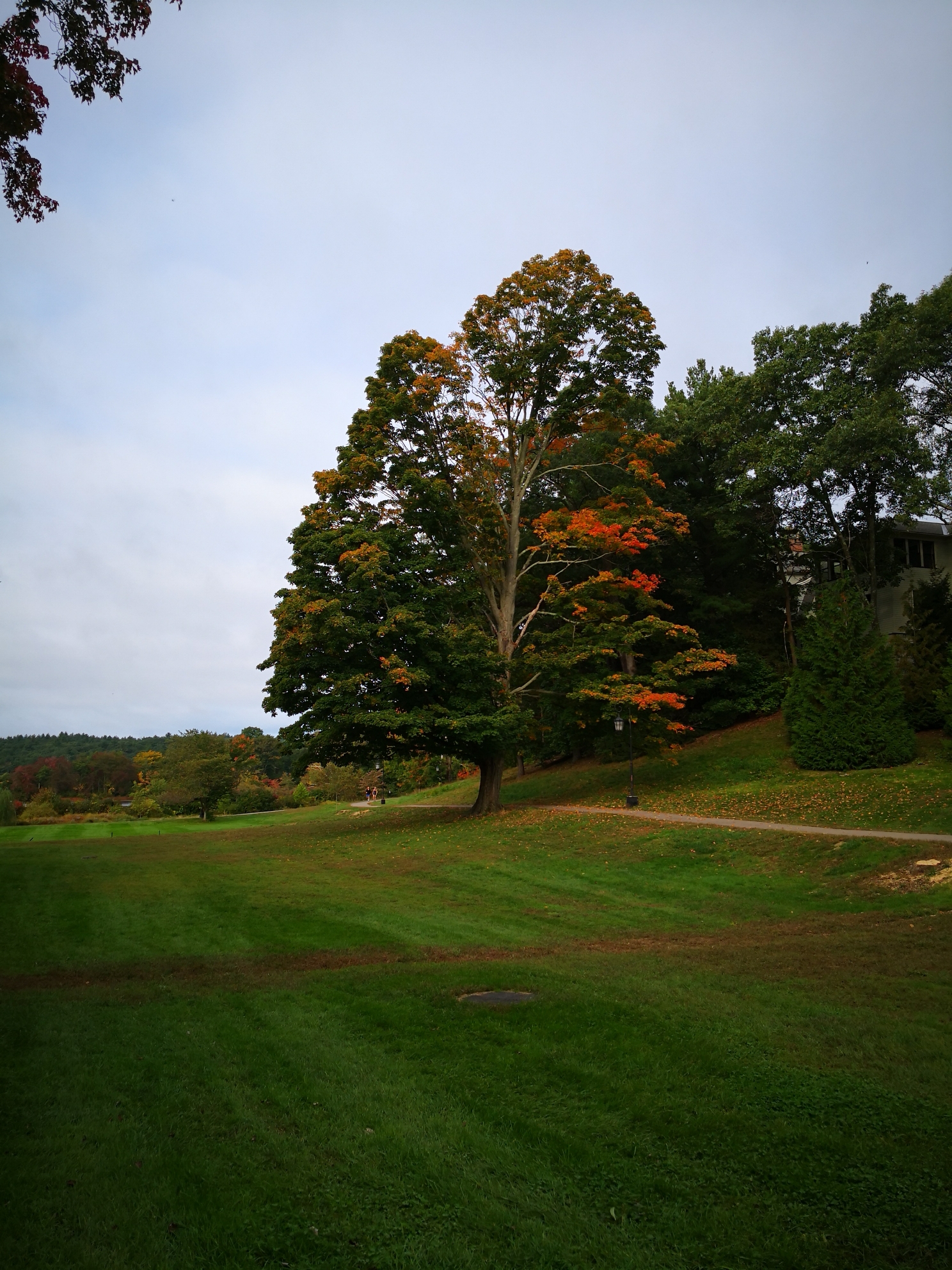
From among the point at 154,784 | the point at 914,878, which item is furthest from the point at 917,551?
the point at 154,784

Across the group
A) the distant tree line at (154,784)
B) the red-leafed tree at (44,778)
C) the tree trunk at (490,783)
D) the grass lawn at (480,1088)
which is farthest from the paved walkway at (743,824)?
the red-leafed tree at (44,778)

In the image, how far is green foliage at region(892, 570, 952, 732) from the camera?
2602 centimetres

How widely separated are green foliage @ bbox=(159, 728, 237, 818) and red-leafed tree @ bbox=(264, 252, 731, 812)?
19940mm

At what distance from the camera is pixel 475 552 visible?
28.6m

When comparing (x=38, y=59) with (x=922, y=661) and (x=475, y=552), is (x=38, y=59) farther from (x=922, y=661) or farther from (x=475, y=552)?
(x=922, y=661)

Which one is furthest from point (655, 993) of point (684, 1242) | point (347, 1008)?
point (684, 1242)

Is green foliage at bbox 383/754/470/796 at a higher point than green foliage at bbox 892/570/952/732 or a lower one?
lower

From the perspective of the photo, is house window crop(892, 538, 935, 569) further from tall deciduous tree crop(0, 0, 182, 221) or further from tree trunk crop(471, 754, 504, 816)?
tall deciduous tree crop(0, 0, 182, 221)

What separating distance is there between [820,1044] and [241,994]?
5506mm

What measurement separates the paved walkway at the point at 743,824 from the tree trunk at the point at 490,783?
152 centimetres

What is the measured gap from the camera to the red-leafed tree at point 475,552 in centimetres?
2419

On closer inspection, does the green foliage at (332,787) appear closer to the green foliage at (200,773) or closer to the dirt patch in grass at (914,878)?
the green foliage at (200,773)

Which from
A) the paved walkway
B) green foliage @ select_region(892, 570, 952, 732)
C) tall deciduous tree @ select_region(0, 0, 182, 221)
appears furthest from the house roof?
tall deciduous tree @ select_region(0, 0, 182, 221)

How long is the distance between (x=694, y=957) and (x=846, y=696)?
1745cm
